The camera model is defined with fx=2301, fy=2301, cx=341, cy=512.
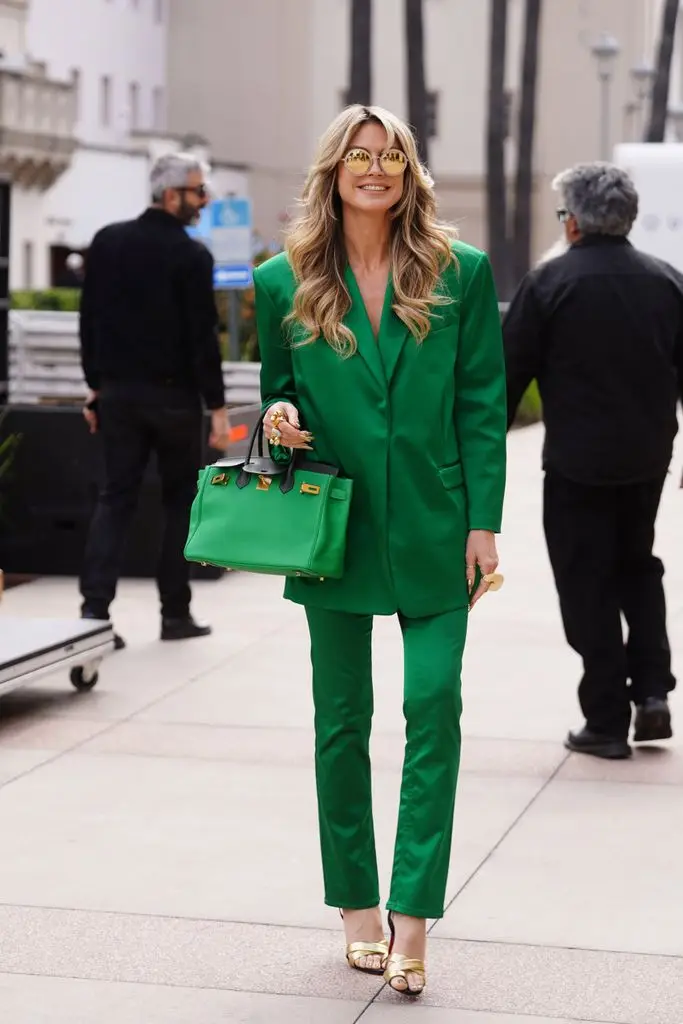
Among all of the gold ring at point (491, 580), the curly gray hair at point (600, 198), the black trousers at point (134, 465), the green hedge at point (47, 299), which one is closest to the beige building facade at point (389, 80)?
the green hedge at point (47, 299)

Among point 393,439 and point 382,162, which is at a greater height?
point 382,162

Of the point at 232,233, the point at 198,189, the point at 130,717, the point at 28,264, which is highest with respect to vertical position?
the point at 198,189

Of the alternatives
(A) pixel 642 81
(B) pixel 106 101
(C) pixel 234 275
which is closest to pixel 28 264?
(B) pixel 106 101

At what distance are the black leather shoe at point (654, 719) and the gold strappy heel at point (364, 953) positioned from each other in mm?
2329

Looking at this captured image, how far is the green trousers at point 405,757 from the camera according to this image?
4469 millimetres

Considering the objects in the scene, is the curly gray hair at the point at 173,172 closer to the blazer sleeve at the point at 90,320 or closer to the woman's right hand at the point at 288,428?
the blazer sleeve at the point at 90,320

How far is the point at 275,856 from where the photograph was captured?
18.4ft

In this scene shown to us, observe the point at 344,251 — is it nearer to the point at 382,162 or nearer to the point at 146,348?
the point at 382,162

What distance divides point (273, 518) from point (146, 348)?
4.21m

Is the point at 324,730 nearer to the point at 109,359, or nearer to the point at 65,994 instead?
the point at 65,994

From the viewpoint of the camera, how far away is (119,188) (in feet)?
205

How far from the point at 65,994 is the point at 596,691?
2658mm

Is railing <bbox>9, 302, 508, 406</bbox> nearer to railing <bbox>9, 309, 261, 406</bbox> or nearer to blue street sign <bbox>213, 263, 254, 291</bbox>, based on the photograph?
railing <bbox>9, 309, 261, 406</bbox>

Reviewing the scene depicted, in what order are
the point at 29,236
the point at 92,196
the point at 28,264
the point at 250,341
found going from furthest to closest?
1. the point at 92,196
2. the point at 28,264
3. the point at 29,236
4. the point at 250,341
